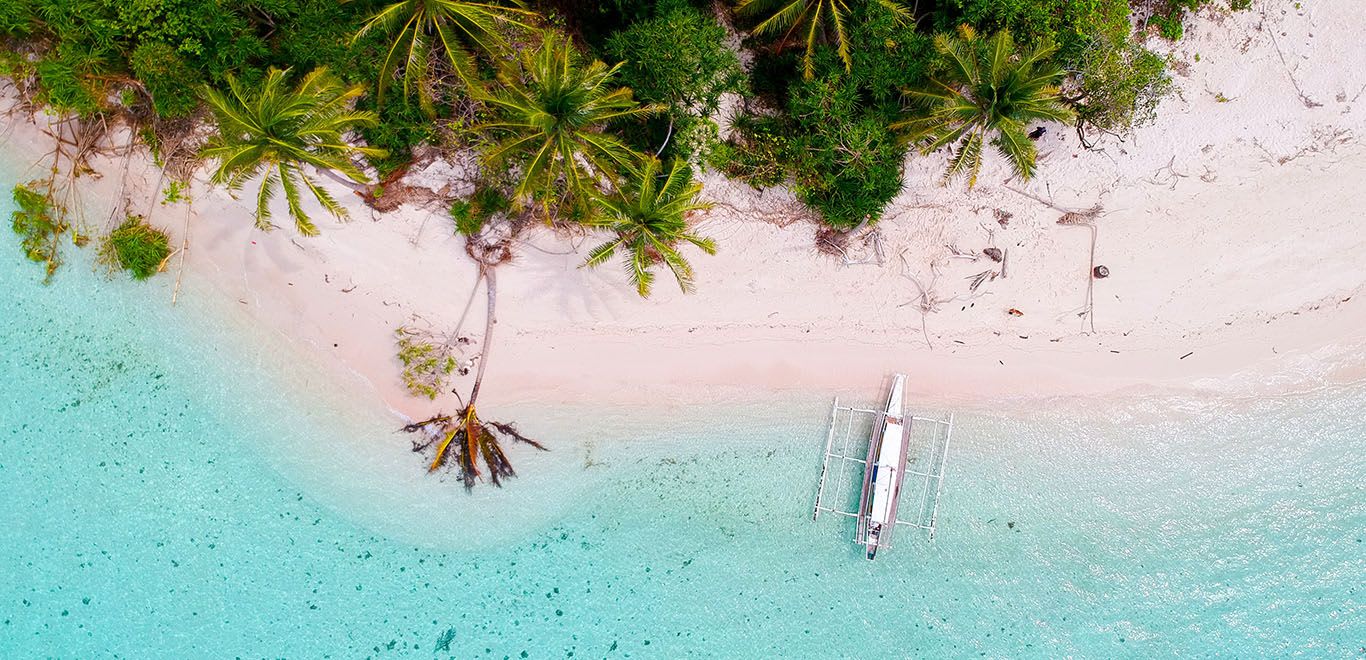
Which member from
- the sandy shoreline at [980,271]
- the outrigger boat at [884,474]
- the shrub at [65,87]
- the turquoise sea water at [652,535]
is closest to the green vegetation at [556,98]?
the shrub at [65,87]

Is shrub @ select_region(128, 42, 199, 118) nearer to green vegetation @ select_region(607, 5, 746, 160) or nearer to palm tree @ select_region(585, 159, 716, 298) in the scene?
green vegetation @ select_region(607, 5, 746, 160)

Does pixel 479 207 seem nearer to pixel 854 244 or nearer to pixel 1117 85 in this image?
pixel 854 244

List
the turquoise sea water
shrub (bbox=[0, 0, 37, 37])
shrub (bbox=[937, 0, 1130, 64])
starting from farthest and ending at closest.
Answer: the turquoise sea water < shrub (bbox=[0, 0, 37, 37]) < shrub (bbox=[937, 0, 1130, 64])

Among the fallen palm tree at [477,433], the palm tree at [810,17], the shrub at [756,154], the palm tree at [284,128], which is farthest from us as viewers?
the fallen palm tree at [477,433]

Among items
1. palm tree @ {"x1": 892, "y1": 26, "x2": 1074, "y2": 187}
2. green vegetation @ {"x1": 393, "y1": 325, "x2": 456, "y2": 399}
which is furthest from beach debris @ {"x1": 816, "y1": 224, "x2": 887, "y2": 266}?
green vegetation @ {"x1": 393, "y1": 325, "x2": 456, "y2": 399}

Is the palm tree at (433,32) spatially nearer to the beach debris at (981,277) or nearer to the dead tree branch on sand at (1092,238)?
the beach debris at (981,277)

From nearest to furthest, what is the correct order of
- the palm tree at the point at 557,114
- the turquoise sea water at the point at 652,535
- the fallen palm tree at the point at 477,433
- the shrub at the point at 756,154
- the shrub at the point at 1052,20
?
1. the palm tree at the point at 557,114
2. the shrub at the point at 1052,20
3. the shrub at the point at 756,154
4. the fallen palm tree at the point at 477,433
5. the turquoise sea water at the point at 652,535

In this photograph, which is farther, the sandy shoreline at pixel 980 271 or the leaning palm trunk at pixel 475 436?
the leaning palm trunk at pixel 475 436
